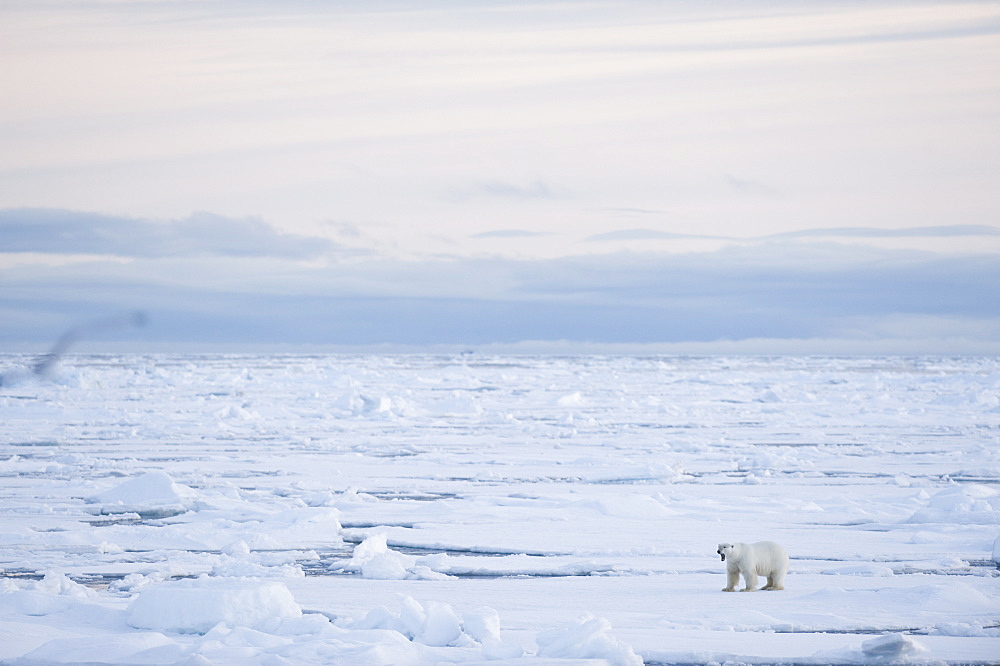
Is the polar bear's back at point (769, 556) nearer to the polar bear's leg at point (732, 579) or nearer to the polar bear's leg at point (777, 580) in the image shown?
the polar bear's leg at point (777, 580)

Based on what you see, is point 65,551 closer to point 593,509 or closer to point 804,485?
point 593,509

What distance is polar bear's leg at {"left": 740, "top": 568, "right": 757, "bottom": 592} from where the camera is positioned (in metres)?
5.95

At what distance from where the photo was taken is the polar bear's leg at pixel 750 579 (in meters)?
5.95

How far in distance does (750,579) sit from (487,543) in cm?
229

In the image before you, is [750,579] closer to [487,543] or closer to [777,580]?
[777,580]

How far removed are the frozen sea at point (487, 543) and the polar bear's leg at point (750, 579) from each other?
14cm

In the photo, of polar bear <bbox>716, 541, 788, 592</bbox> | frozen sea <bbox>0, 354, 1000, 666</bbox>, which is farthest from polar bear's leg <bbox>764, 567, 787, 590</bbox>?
frozen sea <bbox>0, 354, 1000, 666</bbox>

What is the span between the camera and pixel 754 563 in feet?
19.6

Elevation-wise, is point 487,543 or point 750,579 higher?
point 487,543

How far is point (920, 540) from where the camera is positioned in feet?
25.0

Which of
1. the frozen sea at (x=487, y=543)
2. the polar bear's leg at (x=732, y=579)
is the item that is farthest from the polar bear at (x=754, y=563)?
the frozen sea at (x=487, y=543)

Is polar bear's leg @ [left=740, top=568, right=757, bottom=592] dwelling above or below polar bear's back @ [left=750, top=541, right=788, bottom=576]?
below

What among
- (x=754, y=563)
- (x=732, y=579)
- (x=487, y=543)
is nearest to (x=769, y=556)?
(x=754, y=563)

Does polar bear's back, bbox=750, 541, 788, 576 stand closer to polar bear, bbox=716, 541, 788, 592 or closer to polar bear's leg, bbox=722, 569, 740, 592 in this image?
polar bear, bbox=716, 541, 788, 592
